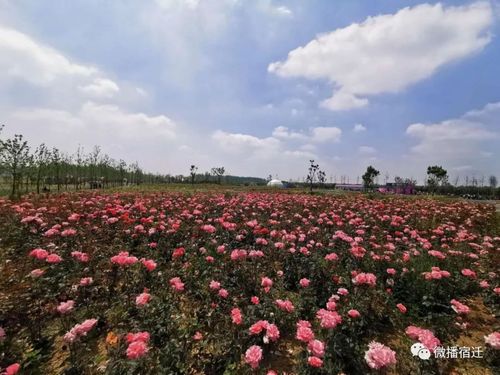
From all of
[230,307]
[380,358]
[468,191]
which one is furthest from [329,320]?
[468,191]

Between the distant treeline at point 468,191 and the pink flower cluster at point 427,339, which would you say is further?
the distant treeline at point 468,191

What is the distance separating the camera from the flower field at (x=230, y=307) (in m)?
2.81

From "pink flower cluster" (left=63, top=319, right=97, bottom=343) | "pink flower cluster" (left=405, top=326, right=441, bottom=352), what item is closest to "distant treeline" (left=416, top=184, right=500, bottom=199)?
"pink flower cluster" (left=405, top=326, right=441, bottom=352)

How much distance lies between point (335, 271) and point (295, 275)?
0.74 m

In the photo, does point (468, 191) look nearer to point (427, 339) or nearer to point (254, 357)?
point (427, 339)

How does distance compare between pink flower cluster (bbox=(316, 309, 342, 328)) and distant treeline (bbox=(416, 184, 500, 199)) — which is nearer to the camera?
pink flower cluster (bbox=(316, 309, 342, 328))

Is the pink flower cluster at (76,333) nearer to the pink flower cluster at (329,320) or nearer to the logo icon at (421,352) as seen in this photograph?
the pink flower cluster at (329,320)

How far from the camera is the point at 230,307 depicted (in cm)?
381

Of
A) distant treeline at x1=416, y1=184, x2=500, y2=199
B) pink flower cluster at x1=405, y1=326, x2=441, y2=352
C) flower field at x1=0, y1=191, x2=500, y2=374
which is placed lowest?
flower field at x1=0, y1=191, x2=500, y2=374

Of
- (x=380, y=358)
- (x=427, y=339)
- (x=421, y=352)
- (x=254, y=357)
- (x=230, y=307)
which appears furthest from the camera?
(x=230, y=307)

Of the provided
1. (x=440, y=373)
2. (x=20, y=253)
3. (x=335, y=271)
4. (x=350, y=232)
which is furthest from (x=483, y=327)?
(x=20, y=253)

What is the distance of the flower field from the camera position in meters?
Result: 2.81

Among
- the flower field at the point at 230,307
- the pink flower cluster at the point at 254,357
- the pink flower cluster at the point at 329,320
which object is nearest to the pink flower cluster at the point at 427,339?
the flower field at the point at 230,307

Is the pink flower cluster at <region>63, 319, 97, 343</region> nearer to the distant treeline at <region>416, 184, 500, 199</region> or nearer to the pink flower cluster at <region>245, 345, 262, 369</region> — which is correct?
the pink flower cluster at <region>245, 345, 262, 369</region>
